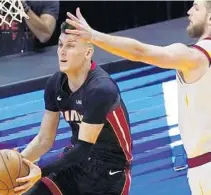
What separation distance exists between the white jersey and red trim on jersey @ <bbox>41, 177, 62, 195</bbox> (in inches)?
30.2

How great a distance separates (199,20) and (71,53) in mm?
749

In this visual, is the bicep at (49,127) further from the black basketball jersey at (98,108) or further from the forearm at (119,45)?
the forearm at (119,45)

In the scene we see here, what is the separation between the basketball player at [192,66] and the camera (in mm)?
3174

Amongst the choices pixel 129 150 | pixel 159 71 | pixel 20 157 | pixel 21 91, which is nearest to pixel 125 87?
pixel 159 71

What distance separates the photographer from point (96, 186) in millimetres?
3912

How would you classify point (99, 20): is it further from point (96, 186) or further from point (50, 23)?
point (96, 186)

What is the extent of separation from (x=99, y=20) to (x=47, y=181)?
4.12 m

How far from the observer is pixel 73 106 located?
3.93m

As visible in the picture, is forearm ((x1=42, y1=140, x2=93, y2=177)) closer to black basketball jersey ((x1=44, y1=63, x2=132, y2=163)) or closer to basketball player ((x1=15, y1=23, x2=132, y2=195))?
basketball player ((x1=15, y1=23, x2=132, y2=195))

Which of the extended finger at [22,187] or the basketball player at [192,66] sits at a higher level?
the basketball player at [192,66]

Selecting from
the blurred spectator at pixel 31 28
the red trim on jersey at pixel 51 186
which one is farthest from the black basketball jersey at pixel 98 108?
the blurred spectator at pixel 31 28

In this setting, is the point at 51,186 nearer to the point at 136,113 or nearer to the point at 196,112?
the point at 196,112

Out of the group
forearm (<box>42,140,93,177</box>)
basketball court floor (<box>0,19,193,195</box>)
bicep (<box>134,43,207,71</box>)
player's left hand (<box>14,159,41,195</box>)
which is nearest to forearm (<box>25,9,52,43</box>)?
basketball court floor (<box>0,19,193,195</box>)

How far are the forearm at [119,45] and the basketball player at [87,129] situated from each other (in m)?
0.65
